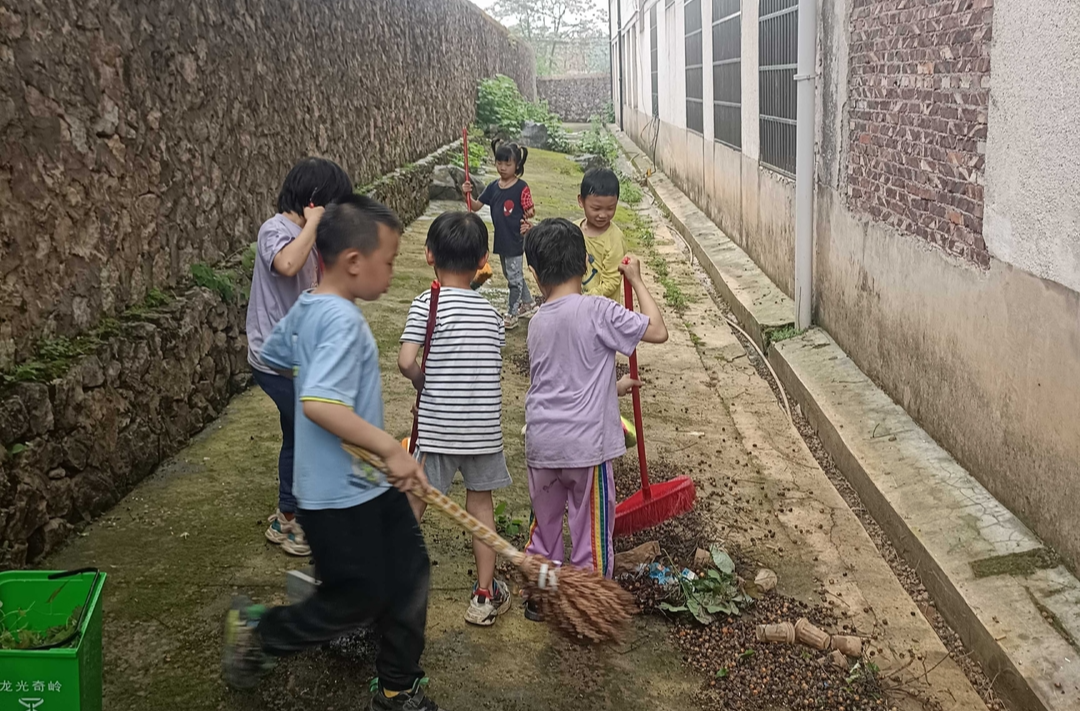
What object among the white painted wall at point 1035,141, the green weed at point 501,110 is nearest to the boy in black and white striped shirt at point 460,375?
the white painted wall at point 1035,141

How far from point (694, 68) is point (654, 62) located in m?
6.90

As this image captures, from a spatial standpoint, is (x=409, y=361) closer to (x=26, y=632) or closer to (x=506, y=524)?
(x=506, y=524)

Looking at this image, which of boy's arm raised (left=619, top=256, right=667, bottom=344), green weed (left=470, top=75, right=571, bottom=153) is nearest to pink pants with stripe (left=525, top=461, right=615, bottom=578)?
boy's arm raised (left=619, top=256, right=667, bottom=344)

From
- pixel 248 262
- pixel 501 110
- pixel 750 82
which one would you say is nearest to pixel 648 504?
pixel 248 262

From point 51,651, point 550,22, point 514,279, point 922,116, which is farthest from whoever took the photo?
point 550,22

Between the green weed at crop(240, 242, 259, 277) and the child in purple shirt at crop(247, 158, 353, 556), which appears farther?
the green weed at crop(240, 242, 259, 277)

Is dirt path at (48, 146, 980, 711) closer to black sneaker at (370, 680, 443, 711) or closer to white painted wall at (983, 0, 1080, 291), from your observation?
black sneaker at (370, 680, 443, 711)

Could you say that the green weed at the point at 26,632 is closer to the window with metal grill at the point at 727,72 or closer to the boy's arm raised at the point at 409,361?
the boy's arm raised at the point at 409,361

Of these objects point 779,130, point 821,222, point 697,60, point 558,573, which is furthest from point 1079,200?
point 697,60

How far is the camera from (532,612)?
374 centimetres

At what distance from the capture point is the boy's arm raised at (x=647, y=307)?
3541 millimetres

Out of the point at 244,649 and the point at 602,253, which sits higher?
the point at 602,253

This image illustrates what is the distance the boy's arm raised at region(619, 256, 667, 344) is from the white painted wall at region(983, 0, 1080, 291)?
1545mm

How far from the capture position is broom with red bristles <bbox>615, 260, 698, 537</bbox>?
14.1 ft
